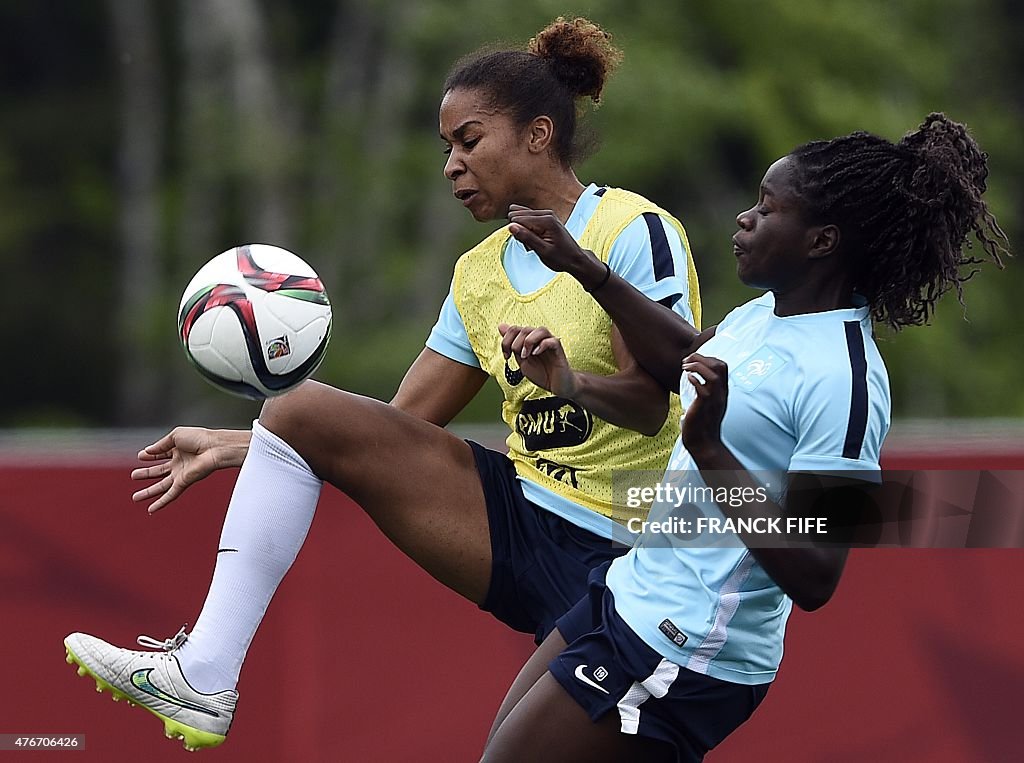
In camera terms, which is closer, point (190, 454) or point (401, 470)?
point (401, 470)

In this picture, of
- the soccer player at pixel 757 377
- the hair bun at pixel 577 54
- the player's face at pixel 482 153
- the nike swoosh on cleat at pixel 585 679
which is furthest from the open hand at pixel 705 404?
the hair bun at pixel 577 54

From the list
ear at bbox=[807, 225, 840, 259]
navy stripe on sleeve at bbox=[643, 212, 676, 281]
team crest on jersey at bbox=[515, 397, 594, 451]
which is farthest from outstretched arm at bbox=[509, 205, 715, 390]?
ear at bbox=[807, 225, 840, 259]

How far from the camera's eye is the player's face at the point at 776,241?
333 cm

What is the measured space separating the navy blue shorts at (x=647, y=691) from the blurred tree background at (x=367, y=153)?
1097cm

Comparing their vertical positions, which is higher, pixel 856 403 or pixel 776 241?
pixel 776 241

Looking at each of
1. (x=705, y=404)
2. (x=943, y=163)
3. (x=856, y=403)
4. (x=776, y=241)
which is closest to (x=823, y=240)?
(x=776, y=241)

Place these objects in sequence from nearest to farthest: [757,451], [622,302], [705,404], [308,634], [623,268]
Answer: [705,404]
[757,451]
[622,302]
[623,268]
[308,634]

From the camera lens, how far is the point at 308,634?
5395mm

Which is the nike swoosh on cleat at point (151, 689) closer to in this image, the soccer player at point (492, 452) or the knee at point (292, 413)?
the soccer player at point (492, 452)

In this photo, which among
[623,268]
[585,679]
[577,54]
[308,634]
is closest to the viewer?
[585,679]

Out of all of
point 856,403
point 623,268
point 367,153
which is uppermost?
point 367,153

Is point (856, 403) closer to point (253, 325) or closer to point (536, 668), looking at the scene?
point (536, 668)

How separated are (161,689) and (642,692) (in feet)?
3.48

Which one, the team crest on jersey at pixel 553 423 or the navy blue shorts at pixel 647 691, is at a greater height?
the team crest on jersey at pixel 553 423
